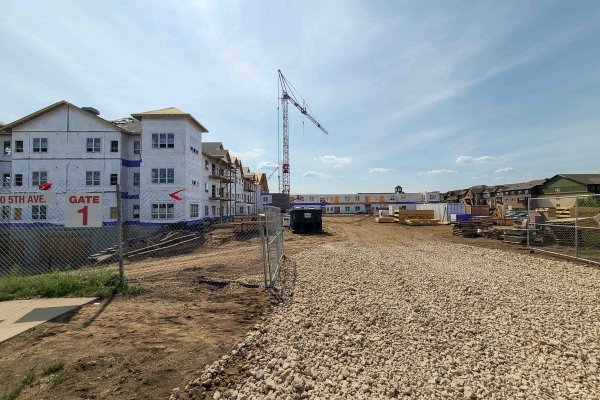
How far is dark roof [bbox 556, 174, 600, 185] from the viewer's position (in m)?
62.0

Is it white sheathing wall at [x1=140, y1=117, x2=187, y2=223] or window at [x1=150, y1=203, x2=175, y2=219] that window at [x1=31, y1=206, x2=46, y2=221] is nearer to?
white sheathing wall at [x1=140, y1=117, x2=187, y2=223]

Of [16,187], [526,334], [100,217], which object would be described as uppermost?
[16,187]

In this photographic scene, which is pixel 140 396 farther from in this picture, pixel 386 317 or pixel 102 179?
pixel 102 179

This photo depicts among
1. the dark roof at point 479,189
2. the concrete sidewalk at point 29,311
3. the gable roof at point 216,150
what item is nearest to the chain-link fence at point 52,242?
the concrete sidewalk at point 29,311

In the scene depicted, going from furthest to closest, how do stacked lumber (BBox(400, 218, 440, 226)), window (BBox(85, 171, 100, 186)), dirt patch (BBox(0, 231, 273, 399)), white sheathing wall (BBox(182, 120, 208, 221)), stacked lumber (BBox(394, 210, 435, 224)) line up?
stacked lumber (BBox(394, 210, 435, 224)), stacked lumber (BBox(400, 218, 440, 226)), white sheathing wall (BBox(182, 120, 208, 221)), window (BBox(85, 171, 100, 186)), dirt patch (BBox(0, 231, 273, 399))

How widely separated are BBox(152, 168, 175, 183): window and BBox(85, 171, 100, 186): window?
5840 millimetres

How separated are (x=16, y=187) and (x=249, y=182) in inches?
1553

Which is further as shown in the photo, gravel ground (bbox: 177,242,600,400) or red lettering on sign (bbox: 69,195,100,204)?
red lettering on sign (bbox: 69,195,100,204)

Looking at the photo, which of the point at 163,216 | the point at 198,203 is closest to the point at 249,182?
the point at 198,203

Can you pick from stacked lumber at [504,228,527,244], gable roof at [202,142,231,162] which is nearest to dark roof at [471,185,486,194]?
gable roof at [202,142,231,162]

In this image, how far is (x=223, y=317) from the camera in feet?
19.3

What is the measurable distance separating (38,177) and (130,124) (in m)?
10.6

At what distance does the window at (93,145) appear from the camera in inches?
1286

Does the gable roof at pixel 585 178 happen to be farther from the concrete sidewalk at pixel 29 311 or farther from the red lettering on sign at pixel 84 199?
the concrete sidewalk at pixel 29 311
